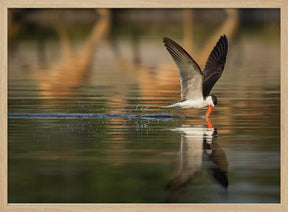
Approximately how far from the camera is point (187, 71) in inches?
463

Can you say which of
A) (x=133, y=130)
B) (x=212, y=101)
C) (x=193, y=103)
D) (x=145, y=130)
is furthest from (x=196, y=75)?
(x=133, y=130)

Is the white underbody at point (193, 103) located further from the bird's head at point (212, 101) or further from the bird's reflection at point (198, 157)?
the bird's reflection at point (198, 157)

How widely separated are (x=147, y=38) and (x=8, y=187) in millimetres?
18623

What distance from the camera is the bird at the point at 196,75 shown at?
1147 centimetres

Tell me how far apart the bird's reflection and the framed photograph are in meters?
0.01

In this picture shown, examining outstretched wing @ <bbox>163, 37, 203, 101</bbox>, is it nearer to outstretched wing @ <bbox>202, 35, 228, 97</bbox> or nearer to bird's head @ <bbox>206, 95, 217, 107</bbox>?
bird's head @ <bbox>206, 95, 217, 107</bbox>

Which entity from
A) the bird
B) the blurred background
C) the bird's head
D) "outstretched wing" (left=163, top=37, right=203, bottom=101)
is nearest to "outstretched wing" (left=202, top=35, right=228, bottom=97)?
the bird

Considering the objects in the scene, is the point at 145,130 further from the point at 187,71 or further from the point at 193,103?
the point at 193,103

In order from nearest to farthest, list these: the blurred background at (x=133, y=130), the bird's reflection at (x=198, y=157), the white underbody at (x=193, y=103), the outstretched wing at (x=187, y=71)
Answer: the blurred background at (x=133, y=130), the bird's reflection at (x=198, y=157), the outstretched wing at (x=187, y=71), the white underbody at (x=193, y=103)

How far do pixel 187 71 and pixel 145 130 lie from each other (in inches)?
44.9

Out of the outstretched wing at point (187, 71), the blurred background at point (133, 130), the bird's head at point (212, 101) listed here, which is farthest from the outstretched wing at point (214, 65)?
the blurred background at point (133, 130)

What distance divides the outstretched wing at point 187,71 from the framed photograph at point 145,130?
0.05 ft

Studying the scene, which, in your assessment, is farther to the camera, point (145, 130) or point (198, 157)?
point (145, 130)

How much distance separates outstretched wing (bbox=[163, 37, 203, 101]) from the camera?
1139 cm
